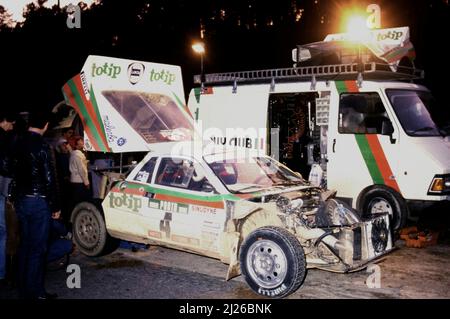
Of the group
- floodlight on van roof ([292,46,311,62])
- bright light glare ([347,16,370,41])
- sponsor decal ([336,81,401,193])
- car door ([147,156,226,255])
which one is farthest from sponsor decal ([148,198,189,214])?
bright light glare ([347,16,370,41])

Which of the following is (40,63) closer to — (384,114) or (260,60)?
(260,60)

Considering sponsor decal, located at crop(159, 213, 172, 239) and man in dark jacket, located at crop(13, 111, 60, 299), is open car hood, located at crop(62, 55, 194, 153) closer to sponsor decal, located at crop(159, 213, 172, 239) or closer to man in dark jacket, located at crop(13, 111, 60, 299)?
sponsor decal, located at crop(159, 213, 172, 239)

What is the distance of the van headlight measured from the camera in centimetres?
Result: 710

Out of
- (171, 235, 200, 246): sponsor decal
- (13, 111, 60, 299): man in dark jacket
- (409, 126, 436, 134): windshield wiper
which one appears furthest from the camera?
(409, 126, 436, 134): windshield wiper

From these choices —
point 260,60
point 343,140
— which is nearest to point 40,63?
point 260,60

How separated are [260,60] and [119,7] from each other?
8.80 m

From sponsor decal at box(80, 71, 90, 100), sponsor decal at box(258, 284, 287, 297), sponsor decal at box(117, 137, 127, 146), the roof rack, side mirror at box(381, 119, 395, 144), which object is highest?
the roof rack

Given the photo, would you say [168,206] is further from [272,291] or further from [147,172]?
[272,291]

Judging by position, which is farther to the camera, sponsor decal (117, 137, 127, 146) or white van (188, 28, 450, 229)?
sponsor decal (117, 137, 127, 146)

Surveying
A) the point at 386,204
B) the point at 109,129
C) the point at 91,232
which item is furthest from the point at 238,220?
the point at 109,129

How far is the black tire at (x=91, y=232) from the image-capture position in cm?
660

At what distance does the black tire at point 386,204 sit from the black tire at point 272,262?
9.65ft

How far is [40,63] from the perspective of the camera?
24.3 m
